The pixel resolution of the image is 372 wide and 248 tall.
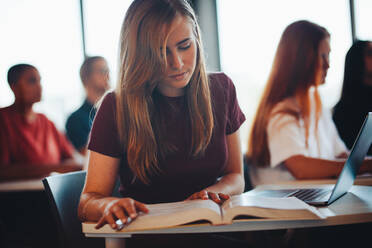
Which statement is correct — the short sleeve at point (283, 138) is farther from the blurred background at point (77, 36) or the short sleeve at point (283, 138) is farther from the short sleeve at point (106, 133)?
the blurred background at point (77, 36)

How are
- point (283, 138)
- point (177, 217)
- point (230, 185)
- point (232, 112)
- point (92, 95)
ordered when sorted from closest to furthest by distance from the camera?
point (177, 217)
point (230, 185)
point (232, 112)
point (283, 138)
point (92, 95)

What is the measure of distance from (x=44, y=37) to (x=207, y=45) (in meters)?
1.67

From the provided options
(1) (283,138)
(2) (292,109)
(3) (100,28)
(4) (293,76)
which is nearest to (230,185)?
(1) (283,138)

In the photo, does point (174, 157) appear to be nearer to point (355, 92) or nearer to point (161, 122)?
point (161, 122)

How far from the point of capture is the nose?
1.21m

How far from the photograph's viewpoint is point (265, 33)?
11.2ft

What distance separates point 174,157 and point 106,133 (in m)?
0.26

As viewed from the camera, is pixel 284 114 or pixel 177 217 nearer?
pixel 177 217

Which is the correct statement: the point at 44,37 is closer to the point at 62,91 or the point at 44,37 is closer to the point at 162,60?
the point at 62,91

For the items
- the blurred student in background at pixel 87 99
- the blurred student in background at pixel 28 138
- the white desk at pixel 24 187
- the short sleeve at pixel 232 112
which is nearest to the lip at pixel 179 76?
the short sleeve at pixel 232 112

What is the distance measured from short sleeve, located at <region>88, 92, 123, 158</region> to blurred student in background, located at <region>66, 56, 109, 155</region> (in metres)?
1.52

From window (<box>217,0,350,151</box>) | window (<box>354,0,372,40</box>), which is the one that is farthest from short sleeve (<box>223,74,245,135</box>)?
window (<box>354,0,372,40</box>)

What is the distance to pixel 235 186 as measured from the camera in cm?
126

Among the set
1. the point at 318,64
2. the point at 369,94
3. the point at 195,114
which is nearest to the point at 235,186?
the point at 195,114
